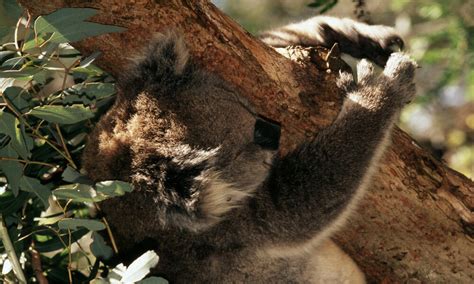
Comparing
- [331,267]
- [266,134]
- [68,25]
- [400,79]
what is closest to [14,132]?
[68,25]

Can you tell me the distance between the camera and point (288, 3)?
8.71 metres

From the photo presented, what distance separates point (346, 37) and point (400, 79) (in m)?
0.55

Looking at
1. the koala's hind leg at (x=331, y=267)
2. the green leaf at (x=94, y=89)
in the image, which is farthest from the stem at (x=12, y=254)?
Result: the koala's hind leg at (x=331, y=267)

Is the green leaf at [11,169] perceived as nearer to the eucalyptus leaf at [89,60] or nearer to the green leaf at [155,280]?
the eucalyptus leaf at [89,60]

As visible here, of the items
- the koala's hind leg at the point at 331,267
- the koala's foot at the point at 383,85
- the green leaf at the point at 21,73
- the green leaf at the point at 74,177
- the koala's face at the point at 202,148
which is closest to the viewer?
the green leaf at the point at 21,73

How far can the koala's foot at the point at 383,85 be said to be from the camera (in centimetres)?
251

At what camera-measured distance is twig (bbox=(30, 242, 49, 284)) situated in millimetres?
2404

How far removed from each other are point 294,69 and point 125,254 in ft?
3.07

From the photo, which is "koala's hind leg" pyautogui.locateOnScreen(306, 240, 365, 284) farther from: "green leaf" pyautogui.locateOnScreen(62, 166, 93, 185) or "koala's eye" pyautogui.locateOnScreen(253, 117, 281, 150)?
"green leaf" pyautogui.locateOnScreen(62, 166, 93, 185)

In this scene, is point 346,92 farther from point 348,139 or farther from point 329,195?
point 329,195

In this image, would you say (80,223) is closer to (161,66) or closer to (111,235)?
(111,235)

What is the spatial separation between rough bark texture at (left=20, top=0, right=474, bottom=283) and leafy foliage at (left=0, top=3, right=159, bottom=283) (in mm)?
159

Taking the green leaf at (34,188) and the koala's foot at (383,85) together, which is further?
the koala's foot at (383,85)

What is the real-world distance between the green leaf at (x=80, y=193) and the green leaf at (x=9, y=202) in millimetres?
329
